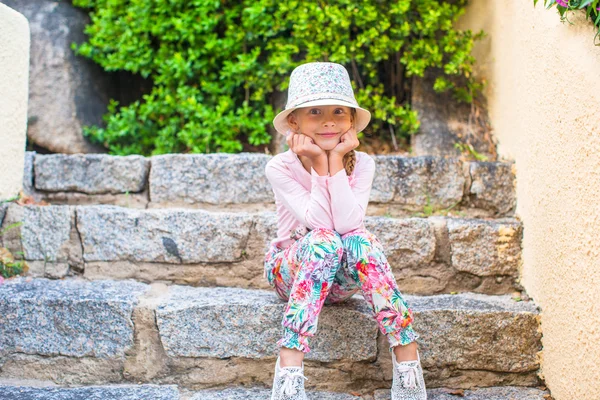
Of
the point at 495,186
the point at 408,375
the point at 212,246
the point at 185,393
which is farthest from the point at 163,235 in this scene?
the point at 495,186

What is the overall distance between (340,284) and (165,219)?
908mm

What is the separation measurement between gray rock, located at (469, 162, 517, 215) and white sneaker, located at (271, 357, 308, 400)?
135 cm

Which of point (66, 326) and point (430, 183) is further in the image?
point (430, 183)

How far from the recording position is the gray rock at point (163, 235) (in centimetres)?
257

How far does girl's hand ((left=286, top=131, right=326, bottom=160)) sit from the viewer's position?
2068 mm

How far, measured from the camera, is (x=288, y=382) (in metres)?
1.86

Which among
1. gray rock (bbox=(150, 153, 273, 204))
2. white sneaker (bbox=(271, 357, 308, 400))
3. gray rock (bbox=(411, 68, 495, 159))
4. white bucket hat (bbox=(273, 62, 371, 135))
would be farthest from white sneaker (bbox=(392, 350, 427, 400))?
gray rock (bbox=(411, 68, 495, 159))

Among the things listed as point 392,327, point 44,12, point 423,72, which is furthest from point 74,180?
point 423,72

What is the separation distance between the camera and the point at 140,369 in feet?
7.21

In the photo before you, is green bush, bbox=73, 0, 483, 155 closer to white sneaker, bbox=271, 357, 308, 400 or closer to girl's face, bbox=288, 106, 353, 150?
girl's face, bbox=288, 106, 353, 150

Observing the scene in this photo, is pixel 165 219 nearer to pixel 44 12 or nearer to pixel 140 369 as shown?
pixel 140 369

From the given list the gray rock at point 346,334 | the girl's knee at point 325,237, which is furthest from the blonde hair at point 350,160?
the gray rock at point 346,334

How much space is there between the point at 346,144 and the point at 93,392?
4.07ft

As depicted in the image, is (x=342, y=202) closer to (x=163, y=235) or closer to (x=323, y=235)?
(x=323, y=235)
